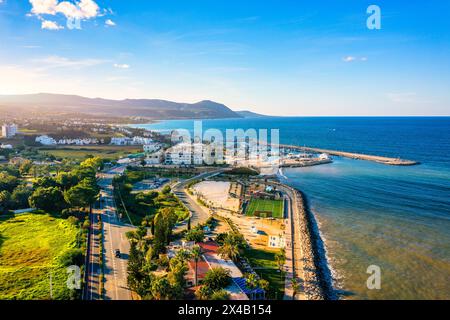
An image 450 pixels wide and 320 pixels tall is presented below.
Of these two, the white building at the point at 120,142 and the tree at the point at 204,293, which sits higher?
the white building at the point at 120,142

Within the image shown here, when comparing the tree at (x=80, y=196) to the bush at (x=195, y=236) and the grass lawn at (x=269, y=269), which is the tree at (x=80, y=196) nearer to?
the bush at (x=195, y=236)

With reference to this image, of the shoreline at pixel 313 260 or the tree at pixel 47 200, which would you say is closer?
the shoreline at pixel 313 260

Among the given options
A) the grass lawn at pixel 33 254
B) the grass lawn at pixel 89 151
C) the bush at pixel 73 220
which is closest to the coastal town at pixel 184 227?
the bush at pixel 73 220

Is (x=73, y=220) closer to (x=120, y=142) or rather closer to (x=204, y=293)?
(x=204, y=293)

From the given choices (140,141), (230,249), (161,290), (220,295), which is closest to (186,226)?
(230,249)
